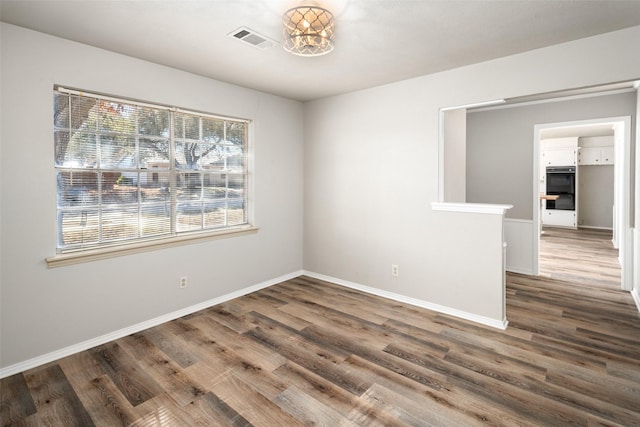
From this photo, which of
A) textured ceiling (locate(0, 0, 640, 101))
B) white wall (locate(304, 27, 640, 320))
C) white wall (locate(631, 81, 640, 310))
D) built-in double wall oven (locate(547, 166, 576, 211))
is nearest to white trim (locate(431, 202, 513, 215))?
white wall (locate(304, 27, 640, 320))

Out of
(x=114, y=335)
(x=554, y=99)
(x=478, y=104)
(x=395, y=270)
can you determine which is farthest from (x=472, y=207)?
(x=114, y=335)

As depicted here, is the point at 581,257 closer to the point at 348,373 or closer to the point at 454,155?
the point at 454,155

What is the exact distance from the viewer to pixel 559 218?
8.91m

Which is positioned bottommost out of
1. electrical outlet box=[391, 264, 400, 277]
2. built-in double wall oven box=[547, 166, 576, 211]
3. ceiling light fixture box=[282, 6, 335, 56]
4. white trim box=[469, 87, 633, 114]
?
electrical outlet box=[391, 264, 400, 277]

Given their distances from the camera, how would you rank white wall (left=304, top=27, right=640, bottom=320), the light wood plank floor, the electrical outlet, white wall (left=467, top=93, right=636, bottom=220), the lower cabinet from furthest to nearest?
the lower cabinet, the light wood plank floor, white wall (left=467, top=93, right=636, bottom=220), the electrical outlet, white wall (left=304, top=27, right=640, bottom=320)

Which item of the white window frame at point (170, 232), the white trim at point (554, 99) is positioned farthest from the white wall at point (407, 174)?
the white trim at point (554, 99)

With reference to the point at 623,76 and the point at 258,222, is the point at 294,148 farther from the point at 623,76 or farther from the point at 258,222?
the point at 623,76

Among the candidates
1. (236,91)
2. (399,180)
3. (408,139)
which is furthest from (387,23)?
(236,91)

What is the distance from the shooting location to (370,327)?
3182mm

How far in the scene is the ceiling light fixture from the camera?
202cm

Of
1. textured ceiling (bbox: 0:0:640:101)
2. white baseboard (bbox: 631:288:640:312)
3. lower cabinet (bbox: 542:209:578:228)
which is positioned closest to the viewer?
textured ceiling (bbox: 0:0:640:101)

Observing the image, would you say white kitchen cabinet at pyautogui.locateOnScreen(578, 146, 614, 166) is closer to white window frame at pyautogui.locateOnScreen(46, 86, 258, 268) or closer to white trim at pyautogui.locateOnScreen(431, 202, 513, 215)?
white trim at pyautogui.locateOnScreen(431, 202, 513, 215)

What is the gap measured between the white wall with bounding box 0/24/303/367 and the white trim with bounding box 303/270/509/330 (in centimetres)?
130

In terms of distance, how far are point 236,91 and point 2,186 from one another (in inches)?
92.9
